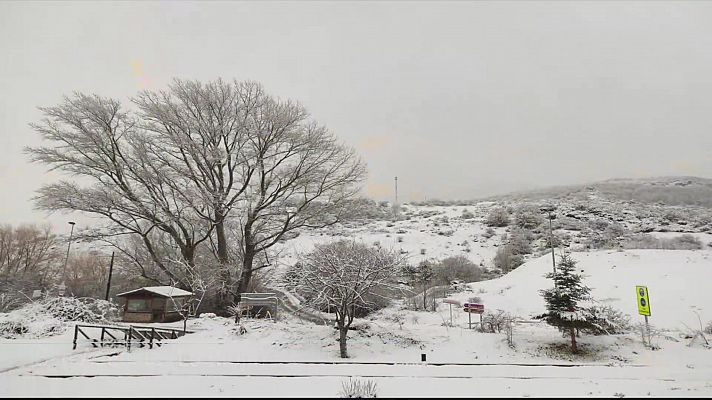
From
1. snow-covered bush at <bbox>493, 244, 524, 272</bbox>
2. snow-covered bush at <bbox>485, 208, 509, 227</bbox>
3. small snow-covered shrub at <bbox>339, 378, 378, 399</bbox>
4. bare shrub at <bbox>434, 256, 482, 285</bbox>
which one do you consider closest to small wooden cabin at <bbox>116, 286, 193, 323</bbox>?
small snow-covered shrub at <bbox>339, 378, 378, 399</bbox>

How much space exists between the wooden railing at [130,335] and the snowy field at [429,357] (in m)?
0.35

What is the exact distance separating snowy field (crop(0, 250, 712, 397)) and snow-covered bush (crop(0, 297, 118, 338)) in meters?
1.59

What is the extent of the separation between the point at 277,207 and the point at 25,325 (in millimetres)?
11854

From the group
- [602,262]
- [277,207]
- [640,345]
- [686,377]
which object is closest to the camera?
[686,377]

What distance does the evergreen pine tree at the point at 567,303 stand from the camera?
1333cm

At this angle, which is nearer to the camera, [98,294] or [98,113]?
[98,113]

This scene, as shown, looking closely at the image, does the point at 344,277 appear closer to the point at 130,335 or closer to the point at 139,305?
the point at 130,335

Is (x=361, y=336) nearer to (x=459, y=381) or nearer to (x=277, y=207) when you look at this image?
(x=459, y=381)

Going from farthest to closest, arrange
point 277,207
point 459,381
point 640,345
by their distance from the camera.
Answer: point 277,207 → point 640,345 → point 459,381

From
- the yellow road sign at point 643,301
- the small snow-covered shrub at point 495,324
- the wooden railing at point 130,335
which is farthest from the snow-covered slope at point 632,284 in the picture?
the wooden railing at point 130,335

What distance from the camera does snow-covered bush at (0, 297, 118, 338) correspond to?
15.4 m

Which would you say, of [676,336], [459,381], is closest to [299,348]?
[459,381]

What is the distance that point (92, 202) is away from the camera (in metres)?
19.9

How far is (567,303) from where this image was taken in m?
13.6
